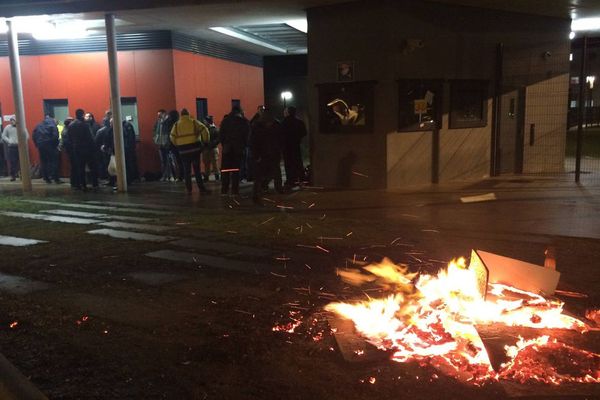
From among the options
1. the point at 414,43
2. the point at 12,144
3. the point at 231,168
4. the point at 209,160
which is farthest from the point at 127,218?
the point at 12,144

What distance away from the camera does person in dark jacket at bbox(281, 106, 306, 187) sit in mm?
13289

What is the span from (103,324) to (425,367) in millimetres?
2840

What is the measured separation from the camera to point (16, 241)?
8672 mm

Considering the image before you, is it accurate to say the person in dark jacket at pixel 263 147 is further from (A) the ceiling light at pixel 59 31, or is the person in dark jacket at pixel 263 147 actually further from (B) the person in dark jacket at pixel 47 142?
(B) the person in dark jacket at pixel 47 142

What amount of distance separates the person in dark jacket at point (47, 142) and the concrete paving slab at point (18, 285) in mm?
10159

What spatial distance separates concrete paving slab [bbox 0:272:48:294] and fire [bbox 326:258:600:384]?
3242 mm

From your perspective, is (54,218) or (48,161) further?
(48,161)

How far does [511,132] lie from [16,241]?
11755 mm

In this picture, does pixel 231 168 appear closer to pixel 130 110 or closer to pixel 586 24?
pixel 130 110

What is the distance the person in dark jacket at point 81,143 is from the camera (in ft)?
45.9

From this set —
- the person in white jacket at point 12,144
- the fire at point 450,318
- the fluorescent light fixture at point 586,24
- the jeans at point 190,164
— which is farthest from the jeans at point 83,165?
the fluorescent light fixture at point 586,24

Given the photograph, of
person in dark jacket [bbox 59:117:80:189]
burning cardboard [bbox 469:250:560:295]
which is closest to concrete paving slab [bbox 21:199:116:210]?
person in dark jacket [bbox 59:117:80:189]

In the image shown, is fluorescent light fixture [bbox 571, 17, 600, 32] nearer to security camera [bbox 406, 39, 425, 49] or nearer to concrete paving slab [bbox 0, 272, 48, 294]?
security camera [bbox 406, 39, 425, 49]

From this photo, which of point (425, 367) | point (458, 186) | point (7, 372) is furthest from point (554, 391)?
point (458, 186)
